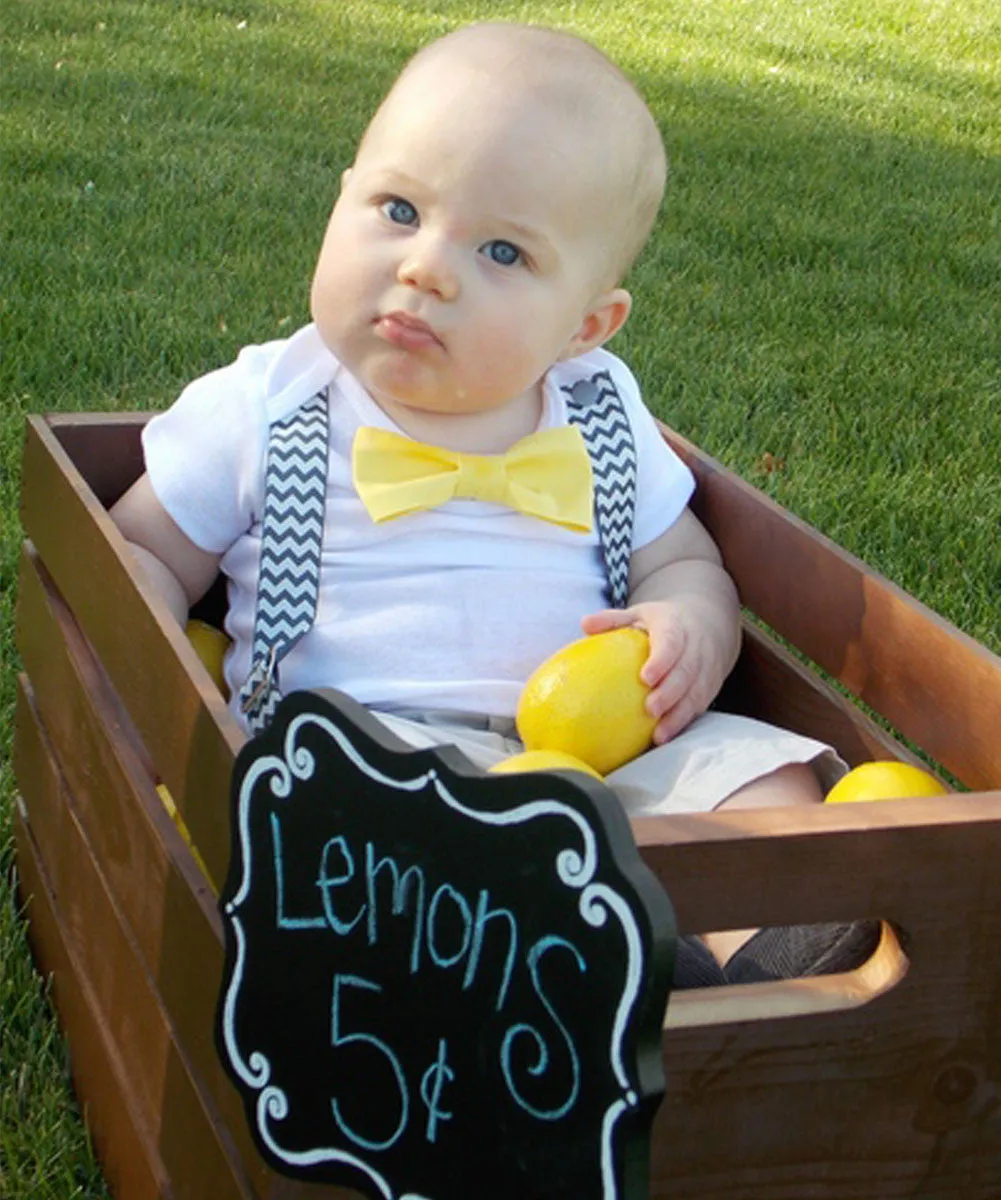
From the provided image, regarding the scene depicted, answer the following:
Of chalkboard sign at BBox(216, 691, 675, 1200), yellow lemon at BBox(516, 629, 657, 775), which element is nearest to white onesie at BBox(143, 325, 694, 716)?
yellow lemon at BBox(516, 629, 657, 775)

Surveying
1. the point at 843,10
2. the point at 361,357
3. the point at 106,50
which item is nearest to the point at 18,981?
the point at 361,357

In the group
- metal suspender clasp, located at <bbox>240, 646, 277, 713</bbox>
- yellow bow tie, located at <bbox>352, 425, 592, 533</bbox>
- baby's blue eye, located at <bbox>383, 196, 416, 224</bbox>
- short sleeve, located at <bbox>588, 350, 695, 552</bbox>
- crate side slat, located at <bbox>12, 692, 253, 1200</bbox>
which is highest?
baby's blue eye, located at <bbox>383, 196, 416, 224</bbox>

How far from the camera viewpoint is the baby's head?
5.83 ft

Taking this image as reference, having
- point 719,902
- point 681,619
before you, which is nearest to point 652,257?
point 681,619

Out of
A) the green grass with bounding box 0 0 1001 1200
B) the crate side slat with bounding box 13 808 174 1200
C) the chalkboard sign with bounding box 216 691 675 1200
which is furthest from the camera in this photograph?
the green grass with bounding box 0 0 1001 1200

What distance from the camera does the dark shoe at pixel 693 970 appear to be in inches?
56.6

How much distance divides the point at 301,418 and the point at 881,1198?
0.99m

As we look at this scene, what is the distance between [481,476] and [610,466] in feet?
0.66

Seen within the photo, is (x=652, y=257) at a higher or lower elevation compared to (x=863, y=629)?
lower

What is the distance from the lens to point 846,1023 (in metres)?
1.35

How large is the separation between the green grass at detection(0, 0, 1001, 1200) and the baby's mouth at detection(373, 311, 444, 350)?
789mm

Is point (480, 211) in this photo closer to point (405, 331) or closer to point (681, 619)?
point (405, 331)

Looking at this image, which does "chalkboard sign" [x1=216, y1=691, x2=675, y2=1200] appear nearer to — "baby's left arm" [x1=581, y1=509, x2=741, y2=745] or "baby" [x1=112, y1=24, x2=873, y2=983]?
"baby" [x1=112, y1=24, x2=873, y2=983]

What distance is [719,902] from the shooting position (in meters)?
1.25
